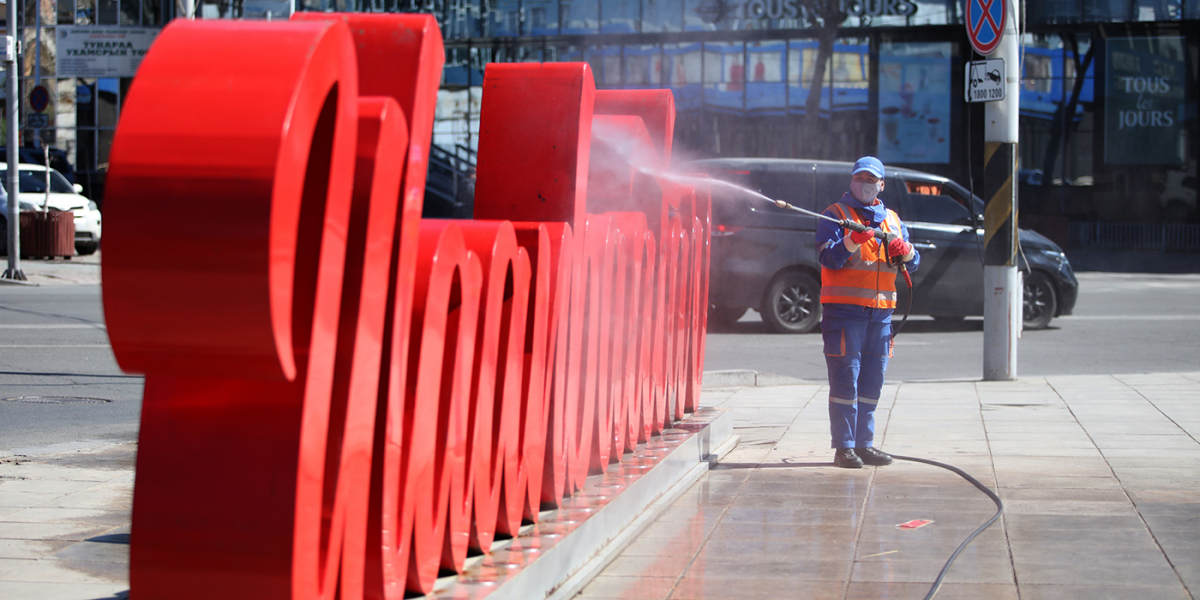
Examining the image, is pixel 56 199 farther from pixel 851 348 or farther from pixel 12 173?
pixel 851 348

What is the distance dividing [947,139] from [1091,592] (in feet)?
106

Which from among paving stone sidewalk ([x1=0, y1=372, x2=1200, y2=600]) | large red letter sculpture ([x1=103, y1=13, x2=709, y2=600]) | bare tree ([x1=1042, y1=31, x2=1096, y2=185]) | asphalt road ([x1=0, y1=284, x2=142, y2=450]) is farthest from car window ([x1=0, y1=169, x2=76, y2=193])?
bare tree ([x1=1042, y1=31, x2=1096, y2=185])

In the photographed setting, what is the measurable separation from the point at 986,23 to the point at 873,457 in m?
4.76

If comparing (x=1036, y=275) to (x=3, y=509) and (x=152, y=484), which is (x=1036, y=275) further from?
(x=152, y=484)

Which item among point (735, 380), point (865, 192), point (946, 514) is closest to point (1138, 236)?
point (735, 380)

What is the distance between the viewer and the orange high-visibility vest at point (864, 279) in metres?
6.41

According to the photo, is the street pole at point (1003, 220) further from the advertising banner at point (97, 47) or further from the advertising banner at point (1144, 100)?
the advertising banner at point (97, 47)

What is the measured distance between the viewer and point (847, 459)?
639 centimetres

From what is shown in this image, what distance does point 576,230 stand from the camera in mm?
4508

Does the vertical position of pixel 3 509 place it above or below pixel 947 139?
below

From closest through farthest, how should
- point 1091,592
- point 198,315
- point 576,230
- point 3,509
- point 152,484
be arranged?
point 198,315 → point 152,484 → point 1091,592 → point 576,230 → point 3,509

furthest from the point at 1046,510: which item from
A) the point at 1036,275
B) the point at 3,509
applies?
the point at 1036,275

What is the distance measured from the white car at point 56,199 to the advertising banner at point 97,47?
12.1m

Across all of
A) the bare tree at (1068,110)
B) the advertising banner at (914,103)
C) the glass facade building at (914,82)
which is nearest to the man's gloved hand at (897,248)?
the glass facade building at (914,82)
